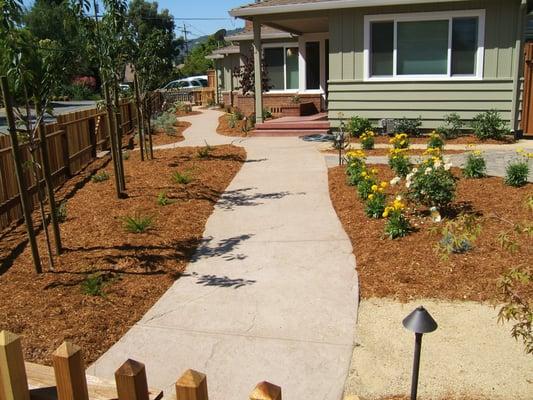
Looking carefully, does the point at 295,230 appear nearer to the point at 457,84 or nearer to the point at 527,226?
the point at 527,226

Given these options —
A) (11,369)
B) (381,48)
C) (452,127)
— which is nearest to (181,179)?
(381,48)

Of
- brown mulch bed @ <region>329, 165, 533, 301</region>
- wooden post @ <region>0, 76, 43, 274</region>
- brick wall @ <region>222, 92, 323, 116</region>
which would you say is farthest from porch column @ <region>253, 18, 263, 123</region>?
wooden post @ <region>0, 76, 43, 274</region>

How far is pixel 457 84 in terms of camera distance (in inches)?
518

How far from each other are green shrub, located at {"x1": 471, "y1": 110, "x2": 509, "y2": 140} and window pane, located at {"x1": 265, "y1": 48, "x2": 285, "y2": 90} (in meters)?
9.34

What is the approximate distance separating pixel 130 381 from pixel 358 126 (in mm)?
12751

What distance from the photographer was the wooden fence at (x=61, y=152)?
291 inches

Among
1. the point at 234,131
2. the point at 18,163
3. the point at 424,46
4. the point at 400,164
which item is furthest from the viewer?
the point at 234,131

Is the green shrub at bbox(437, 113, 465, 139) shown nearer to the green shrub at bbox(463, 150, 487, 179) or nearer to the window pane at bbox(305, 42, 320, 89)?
the green shrub at bbox(463, 150, 487, 179)

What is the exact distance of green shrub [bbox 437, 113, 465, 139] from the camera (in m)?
13.1

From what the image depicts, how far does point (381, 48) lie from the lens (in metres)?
13.5

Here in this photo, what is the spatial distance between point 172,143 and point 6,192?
304 inches

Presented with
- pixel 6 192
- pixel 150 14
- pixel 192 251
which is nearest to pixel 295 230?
pixel 192 251

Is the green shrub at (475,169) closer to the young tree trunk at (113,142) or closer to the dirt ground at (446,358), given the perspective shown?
the dirt ground at (446,358)

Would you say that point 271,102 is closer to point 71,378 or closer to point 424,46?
point 424,46
